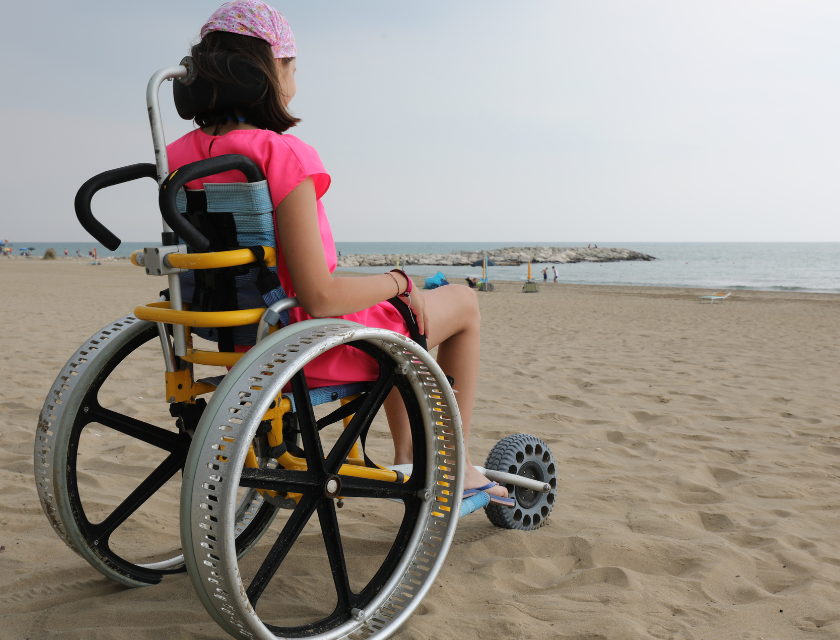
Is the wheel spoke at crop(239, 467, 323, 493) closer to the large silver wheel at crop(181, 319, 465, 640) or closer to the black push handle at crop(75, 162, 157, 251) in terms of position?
Answer: the large silver wheel at crop(181, 319, 465, 640)

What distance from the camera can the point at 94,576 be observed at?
201 centimetres

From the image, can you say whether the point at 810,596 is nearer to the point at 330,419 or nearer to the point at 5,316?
the point at 330,419

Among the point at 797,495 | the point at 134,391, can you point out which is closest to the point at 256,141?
the point at 797,495

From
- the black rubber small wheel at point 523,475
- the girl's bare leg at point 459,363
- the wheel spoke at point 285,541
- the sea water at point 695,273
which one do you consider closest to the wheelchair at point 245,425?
the wheel spoke at point 285,541

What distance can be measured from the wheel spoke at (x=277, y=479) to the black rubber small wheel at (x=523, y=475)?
3.52 feet

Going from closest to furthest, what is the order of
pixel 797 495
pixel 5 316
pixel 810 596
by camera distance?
pixel 810 596
pixel 797 495
pixel 5 316

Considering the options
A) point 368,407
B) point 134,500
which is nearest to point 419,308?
point 368,407

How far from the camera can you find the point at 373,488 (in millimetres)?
1692

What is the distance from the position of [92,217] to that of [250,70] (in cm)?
52

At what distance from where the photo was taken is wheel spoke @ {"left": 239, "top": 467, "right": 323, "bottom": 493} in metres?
1.38

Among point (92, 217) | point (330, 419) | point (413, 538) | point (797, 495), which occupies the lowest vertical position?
point (797, 495)

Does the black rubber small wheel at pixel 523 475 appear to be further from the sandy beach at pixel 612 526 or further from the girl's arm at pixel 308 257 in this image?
the girl's arm at pixel 308 257

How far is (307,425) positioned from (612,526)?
1.53 meters

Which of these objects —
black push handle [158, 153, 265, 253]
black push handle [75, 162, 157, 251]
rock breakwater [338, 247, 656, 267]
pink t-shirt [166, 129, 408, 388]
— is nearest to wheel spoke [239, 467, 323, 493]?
pink t-shirt [166, 129, 408, 388]
